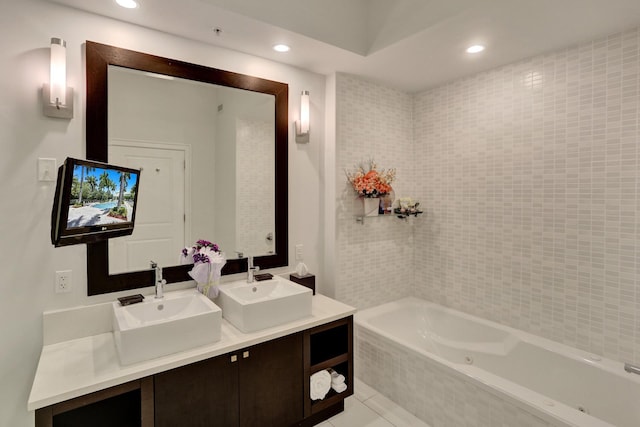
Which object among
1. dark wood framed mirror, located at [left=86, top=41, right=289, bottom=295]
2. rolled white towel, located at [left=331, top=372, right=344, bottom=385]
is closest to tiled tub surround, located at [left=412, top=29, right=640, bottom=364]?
rolled white towel, located at [left=331, top=372, right=344, bottom=385]

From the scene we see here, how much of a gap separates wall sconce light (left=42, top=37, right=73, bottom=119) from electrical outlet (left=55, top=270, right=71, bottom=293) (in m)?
0.84

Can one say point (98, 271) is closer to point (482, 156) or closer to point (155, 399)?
point (155, 399)

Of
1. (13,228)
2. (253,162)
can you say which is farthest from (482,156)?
(13,228)

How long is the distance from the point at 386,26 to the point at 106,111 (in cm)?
190

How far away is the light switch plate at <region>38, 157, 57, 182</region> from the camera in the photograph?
5.62 ft

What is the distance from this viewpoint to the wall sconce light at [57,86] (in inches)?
65.9

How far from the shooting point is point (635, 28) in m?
2.02

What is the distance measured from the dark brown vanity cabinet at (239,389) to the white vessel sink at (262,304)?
12 cm

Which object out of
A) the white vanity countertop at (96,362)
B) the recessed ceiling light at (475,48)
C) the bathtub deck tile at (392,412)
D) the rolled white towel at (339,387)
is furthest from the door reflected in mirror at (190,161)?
the recessed ceiling light at (475,48)

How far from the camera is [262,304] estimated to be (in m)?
1.87

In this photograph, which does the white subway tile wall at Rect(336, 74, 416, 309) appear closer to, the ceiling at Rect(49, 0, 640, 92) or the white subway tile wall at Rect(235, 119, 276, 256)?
the ceiling at Rect(49, 0, 640, 92)

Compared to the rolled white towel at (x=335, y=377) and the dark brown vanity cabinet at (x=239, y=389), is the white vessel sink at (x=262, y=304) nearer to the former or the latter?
the dark brown vanity cabinet at (x=239, y=389)

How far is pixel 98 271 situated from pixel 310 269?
4.96 ft

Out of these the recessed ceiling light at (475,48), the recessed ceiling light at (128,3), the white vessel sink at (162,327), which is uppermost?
the recessed ceiling light at (475,48)
